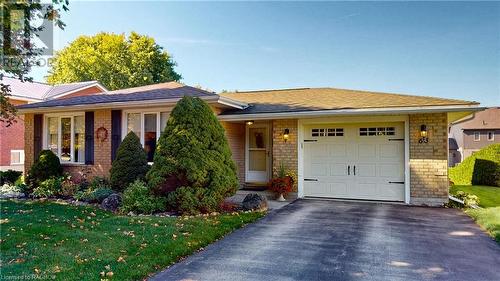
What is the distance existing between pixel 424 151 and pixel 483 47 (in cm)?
1120

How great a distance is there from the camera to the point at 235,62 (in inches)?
819

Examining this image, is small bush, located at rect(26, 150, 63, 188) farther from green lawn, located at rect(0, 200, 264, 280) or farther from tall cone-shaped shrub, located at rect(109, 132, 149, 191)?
green lawn, located at rect(0, 200, 264, 280)

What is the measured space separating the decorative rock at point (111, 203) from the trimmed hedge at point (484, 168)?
16.8 m

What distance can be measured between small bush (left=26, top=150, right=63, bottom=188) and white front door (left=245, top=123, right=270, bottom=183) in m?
6.40

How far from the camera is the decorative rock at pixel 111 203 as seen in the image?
790 cm

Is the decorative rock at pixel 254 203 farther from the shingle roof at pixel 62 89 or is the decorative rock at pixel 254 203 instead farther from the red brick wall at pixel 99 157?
the shingle roof at pixel 62 89

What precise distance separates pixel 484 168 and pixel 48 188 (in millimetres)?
18736

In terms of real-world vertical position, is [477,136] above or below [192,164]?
above

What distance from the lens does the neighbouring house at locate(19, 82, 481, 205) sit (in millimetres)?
8680

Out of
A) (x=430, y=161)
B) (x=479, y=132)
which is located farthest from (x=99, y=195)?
(x=479, y=132)

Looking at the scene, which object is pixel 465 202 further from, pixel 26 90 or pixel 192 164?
pixel 26 90

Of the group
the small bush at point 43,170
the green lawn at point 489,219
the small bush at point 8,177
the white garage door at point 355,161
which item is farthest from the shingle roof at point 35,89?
the green lawn at point 489,219

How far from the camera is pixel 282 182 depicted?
9.57 metres

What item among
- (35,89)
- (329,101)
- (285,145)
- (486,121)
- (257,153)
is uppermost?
(35,89)
